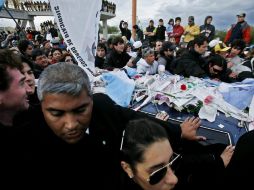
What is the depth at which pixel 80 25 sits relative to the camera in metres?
2.54

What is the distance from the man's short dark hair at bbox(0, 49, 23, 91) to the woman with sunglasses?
0.86m

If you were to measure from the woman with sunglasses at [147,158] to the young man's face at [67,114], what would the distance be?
0.94 feet

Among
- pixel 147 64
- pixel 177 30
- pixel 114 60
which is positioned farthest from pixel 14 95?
pixel 177 30

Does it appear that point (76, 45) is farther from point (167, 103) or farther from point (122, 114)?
point (167, 103)

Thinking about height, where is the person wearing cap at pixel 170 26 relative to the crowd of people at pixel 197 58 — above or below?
above

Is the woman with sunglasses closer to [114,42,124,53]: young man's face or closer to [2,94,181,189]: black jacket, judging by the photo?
[2,94,181,189]: black jacket

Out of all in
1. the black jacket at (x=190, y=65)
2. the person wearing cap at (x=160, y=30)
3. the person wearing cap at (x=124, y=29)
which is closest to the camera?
the black jacket at (x=190, y=65)

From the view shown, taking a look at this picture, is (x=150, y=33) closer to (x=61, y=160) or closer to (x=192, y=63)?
(x=192, y=63)

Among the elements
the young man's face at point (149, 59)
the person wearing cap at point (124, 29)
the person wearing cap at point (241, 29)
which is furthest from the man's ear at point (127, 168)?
the person wearing cap at point (124, 29)

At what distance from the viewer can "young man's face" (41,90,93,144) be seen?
132cm

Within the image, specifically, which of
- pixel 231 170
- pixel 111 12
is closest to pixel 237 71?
pixel 231 170

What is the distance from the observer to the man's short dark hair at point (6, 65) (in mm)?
1546

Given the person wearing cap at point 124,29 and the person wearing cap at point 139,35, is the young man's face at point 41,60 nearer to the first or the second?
the person wearing cap at point 124,29

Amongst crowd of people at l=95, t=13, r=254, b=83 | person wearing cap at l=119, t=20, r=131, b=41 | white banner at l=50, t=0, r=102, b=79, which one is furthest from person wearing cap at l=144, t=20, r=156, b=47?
white banner at l=50, t=0, r=102, b=79
